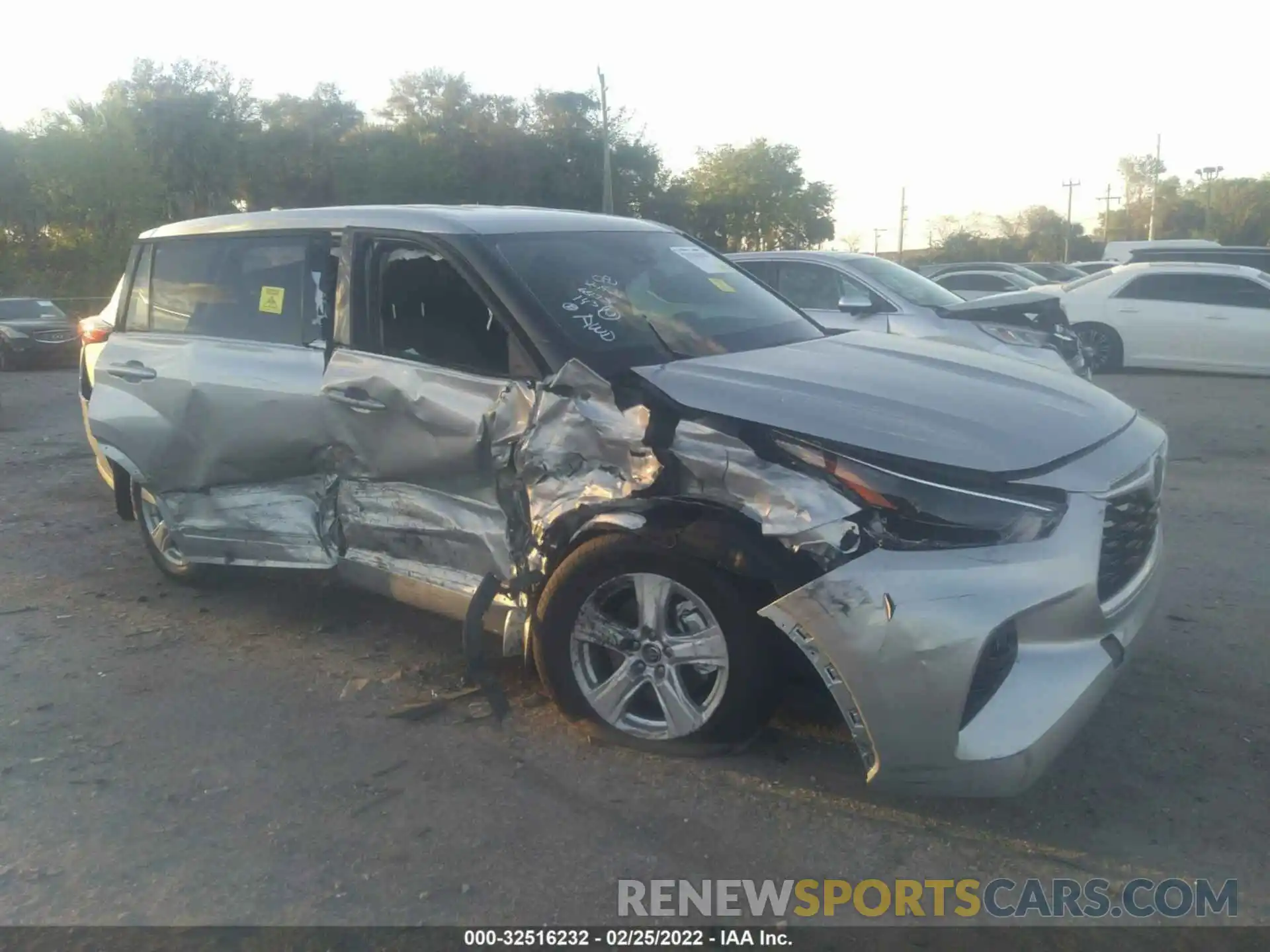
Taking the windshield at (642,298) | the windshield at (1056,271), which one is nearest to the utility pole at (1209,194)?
the windshield at (1056,271)

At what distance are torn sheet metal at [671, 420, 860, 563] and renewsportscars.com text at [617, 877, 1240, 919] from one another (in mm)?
921

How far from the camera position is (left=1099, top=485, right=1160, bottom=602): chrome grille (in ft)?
11.3

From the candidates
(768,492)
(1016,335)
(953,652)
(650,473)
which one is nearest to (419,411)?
(650,473)

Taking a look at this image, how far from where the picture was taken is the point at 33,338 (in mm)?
20500

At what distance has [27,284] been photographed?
4156cm

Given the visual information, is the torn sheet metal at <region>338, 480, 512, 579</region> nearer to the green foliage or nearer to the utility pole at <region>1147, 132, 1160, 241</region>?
the green foliage

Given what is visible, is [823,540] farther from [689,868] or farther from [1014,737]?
[689,868]

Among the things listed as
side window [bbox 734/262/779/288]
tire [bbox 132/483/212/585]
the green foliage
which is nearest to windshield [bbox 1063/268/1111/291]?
side window [bbox 734/262/779/288]

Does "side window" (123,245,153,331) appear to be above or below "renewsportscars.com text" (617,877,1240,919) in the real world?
above

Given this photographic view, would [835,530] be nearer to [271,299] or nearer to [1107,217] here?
[271,299]

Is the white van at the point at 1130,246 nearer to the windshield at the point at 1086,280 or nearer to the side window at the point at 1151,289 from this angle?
the windshield at the point at 1086,280

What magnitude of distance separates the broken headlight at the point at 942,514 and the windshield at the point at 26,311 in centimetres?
2147

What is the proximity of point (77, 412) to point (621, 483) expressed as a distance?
40.1 feet

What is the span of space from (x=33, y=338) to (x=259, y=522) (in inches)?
714
